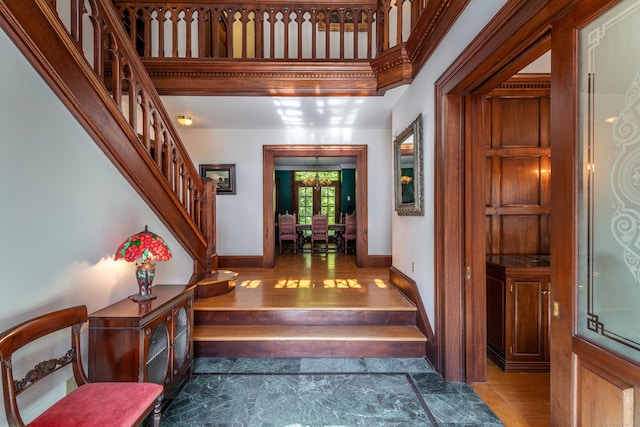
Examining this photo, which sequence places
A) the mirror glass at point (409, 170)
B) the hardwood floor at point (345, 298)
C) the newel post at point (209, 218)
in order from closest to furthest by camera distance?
the hardwood floor at point (345, 298) → the mirror glass at point (409, 170) → the newel post at point (209, 218)

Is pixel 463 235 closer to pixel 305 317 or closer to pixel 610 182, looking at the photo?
pixel 610 182

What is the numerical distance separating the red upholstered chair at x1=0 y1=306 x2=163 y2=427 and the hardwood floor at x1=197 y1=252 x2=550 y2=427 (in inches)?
58.0

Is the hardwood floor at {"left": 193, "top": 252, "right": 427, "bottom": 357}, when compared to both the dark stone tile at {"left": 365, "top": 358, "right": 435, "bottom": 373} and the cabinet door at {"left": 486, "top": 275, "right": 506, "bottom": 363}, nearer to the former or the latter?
the dark stone tile at {"left": 365, "top": 358, "right": 435, "bottom": 373}

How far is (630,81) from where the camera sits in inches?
41.2

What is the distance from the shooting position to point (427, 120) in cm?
269

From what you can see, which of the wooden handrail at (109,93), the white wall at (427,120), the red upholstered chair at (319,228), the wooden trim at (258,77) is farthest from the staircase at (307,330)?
the red upholstered chair at (319,228)

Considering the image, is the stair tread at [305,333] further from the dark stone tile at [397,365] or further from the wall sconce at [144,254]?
the wall sconce at [144,254]

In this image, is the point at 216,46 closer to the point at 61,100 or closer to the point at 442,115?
the point at 61,100

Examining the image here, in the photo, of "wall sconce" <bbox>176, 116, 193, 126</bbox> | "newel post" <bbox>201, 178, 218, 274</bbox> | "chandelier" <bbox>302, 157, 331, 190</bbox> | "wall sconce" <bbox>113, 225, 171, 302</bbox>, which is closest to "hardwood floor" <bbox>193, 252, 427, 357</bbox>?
"newel post" <bbox>201, 178, 218, 274</bbox>

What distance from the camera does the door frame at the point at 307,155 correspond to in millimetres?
5027

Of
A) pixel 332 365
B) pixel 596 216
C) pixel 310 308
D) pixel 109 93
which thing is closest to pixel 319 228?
pixel 310 308

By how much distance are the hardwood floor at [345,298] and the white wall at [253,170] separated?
60 centimetres

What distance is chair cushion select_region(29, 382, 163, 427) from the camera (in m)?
1.25

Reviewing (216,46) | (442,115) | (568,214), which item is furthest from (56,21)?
(568,214)
